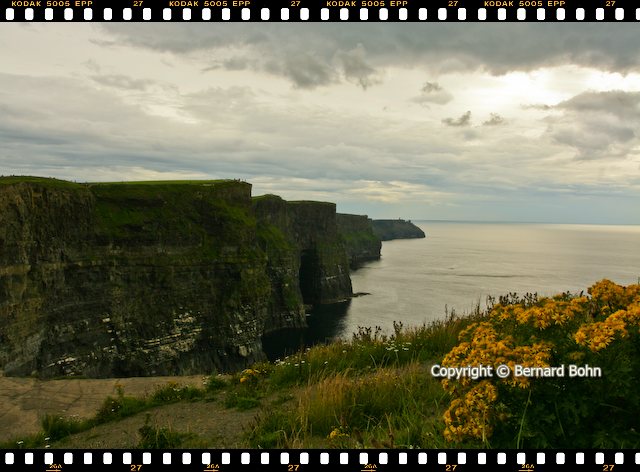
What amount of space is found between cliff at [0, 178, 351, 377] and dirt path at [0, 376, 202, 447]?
24483mm

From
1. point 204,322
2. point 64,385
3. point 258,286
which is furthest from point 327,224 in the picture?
point 64,385

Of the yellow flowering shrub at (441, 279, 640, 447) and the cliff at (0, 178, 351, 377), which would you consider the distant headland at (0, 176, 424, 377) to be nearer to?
the cliff at (0, 178, 351, 377)

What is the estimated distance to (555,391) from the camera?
16.0ft

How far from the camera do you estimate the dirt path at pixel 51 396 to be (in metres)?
11.0

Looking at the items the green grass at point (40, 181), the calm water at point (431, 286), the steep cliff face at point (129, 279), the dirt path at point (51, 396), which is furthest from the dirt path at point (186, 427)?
the calm water at point (431, 286)

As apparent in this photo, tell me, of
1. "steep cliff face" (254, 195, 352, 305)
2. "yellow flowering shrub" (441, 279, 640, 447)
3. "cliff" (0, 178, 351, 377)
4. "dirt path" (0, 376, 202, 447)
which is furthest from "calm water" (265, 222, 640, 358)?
"yellow flowering shrub" (441, 279, 640, 447)

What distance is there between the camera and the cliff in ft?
124

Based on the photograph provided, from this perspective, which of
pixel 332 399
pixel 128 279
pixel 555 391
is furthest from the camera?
pixel 128 279

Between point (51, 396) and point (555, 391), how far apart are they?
44.9 ft
